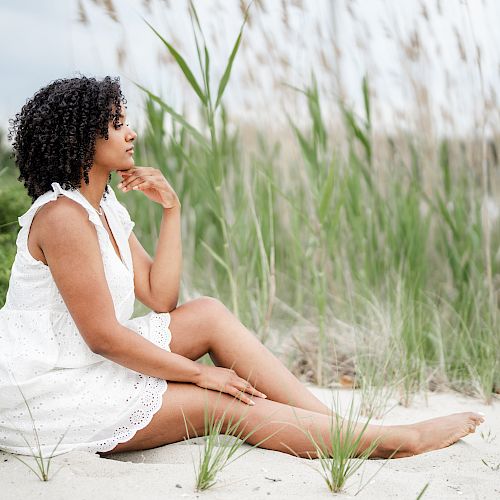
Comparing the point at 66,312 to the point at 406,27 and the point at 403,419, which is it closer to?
the point at 403,419

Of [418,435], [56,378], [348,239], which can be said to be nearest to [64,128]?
[56,378]

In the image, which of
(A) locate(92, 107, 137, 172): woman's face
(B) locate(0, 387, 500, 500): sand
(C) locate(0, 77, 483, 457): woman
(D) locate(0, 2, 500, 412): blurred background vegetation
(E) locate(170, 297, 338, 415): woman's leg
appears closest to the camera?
(B) locate(0, 387, 500, 500): sand

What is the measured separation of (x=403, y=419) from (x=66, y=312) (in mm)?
1018

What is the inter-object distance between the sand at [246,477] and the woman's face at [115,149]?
25.3 inches

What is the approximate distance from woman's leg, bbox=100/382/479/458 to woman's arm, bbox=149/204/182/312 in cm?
29

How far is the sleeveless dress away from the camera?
171 centimetres

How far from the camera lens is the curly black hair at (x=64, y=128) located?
5.77 ft

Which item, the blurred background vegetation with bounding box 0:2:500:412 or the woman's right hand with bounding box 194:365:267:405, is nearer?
the woman's right hand with bounding box 194:365:267:405

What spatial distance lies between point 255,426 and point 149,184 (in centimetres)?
66

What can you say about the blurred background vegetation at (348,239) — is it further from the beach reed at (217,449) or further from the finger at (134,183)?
the beach reed at (217,449)

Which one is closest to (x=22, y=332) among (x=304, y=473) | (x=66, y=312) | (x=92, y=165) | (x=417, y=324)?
(x=66, y=312)

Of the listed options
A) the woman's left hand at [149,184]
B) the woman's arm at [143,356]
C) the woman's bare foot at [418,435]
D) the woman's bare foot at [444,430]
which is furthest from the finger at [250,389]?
the woman's left hand at [149,184]

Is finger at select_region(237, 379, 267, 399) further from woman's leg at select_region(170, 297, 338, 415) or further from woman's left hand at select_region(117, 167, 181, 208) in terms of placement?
woman's left hand at select_region(117, 167, 181, 208)

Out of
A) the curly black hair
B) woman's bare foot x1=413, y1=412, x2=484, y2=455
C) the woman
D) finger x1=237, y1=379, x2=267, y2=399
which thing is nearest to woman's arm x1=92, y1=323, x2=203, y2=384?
the woman
